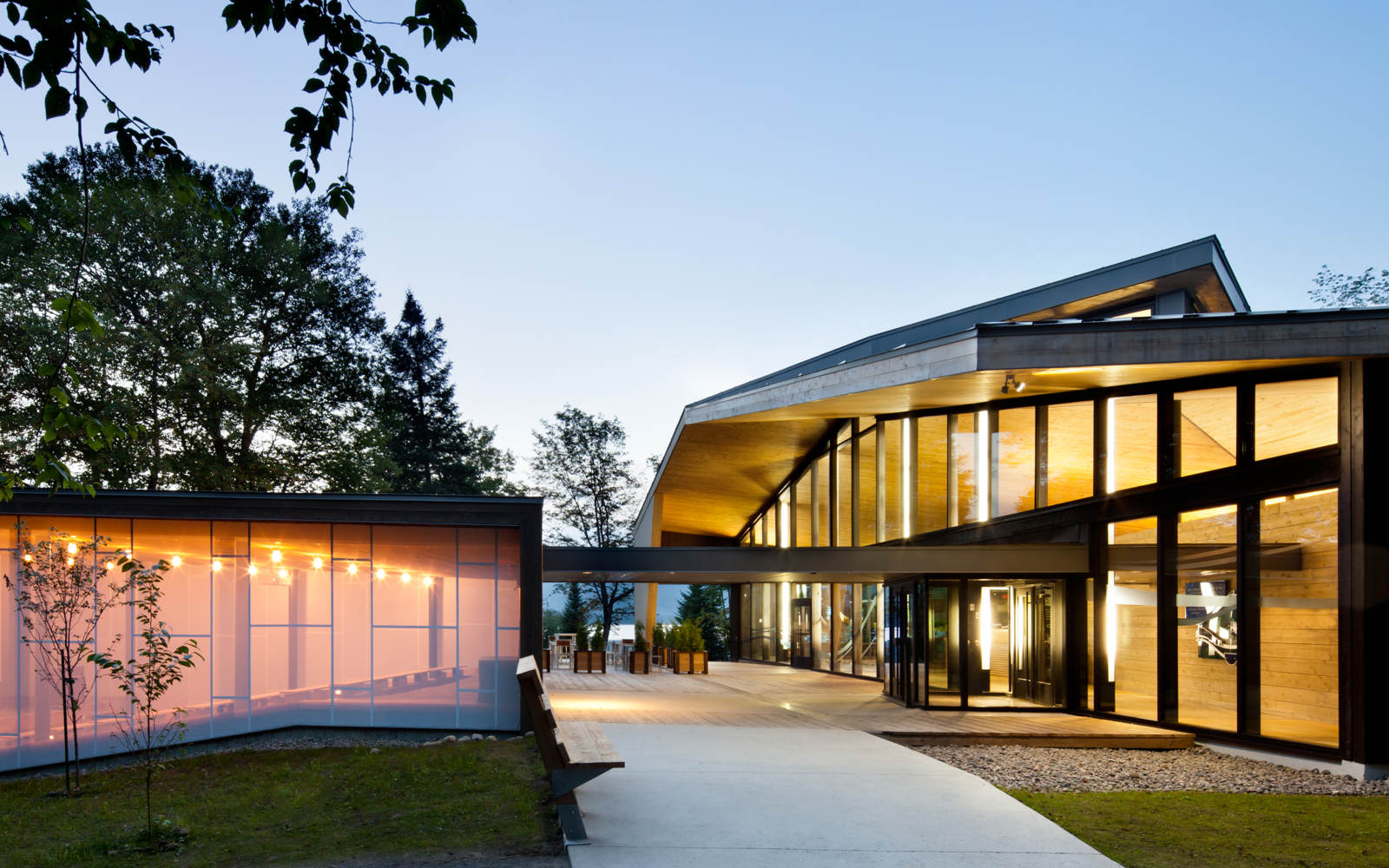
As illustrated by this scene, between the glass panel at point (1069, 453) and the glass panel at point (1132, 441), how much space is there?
41cm

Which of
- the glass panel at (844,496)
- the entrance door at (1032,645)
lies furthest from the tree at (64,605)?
the glass panel at (844,496)

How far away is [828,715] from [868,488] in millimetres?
7318

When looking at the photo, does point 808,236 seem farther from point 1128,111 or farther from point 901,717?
point 901,717

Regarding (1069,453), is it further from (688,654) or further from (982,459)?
(688,654)

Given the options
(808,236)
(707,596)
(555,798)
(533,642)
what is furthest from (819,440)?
(808,236)

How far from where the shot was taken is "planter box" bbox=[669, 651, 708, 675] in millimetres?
26156

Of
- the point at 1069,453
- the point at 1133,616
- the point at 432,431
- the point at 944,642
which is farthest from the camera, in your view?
the point at 432,431

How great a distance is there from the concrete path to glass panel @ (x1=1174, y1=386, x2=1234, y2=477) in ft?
18.3

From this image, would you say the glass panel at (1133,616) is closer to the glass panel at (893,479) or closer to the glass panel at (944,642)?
the glass panel at (944,642)

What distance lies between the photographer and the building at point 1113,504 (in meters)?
11.5

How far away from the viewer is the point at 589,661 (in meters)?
25.0

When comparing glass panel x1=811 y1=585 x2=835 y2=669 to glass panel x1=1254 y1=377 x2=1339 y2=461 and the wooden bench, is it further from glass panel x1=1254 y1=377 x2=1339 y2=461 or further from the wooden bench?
the wooden bench

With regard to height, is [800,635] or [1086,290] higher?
[1086,290]

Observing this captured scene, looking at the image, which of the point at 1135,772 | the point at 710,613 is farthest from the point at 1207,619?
the point at 710,613
